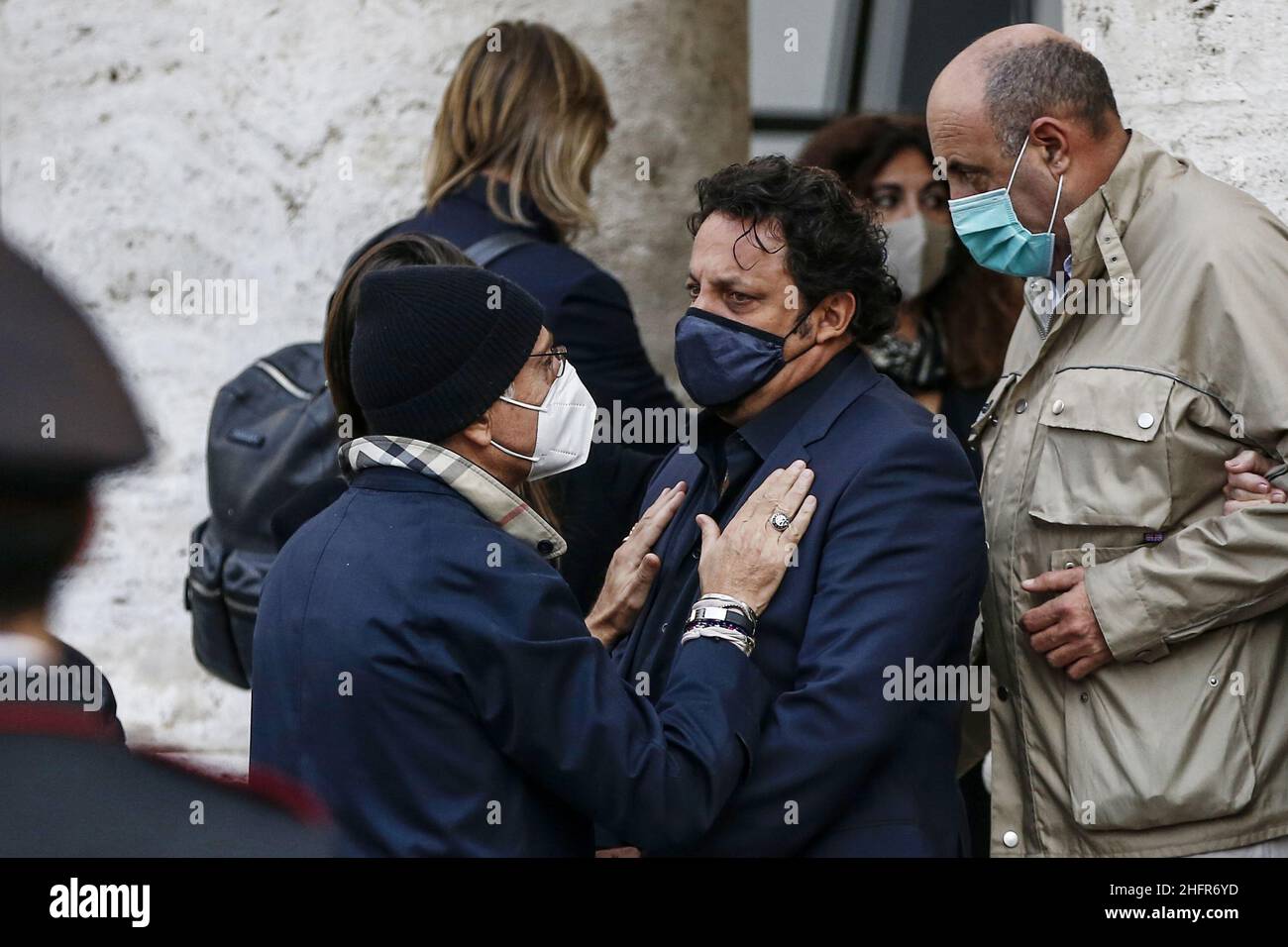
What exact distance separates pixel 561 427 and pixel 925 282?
2.06 metres

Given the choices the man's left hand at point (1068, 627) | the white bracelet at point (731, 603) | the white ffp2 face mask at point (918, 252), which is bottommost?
the man's left hand at point (1068, 627)

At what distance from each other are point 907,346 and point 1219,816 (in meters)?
1.92

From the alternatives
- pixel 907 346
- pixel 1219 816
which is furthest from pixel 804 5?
pixel 1219 816

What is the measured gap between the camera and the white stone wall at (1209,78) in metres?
3.27

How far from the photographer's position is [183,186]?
4.88 metres

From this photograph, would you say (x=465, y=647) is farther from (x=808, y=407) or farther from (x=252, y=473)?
(x=252, y=473)

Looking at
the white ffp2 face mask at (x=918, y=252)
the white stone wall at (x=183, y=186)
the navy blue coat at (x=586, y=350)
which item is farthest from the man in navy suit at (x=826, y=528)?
the white stone wall at (x=183, y=186)

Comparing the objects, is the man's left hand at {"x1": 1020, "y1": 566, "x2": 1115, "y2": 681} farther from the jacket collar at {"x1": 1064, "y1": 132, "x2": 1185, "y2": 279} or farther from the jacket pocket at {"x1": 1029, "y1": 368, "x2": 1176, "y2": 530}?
the jacket collar at {"x1": 1064, "y1": 132, "x2": 1185, "y2": 279}

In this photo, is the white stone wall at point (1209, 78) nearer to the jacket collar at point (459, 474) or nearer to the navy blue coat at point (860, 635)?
the navy blue coat at point (860, 635)

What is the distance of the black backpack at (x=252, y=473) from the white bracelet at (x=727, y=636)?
124 cm

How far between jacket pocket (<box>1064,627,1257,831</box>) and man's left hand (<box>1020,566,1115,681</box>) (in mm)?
49

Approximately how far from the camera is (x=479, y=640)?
7.39ft

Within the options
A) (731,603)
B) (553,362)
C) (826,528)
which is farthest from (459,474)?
(826,528)

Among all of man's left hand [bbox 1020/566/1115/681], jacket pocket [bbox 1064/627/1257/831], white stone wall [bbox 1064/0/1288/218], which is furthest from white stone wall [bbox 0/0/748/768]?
jacket pocket [bbox 1064/627/1257/831]
